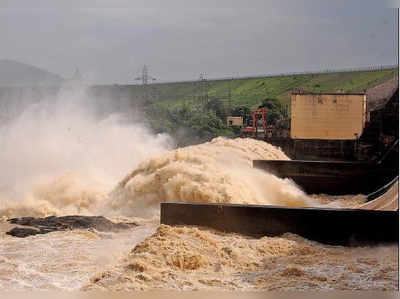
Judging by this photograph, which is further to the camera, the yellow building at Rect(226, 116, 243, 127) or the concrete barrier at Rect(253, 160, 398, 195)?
the concrete barrier at Rect(253, 160, 398, 195)

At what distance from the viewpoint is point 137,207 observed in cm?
661

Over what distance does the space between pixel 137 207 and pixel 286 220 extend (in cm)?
149

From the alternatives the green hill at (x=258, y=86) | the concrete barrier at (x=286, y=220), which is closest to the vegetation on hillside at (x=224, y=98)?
the green hill at (x=258, y=86)

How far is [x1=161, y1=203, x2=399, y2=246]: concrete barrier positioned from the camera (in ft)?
→ 19.1

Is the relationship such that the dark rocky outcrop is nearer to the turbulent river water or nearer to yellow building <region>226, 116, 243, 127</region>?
the turbulent river water

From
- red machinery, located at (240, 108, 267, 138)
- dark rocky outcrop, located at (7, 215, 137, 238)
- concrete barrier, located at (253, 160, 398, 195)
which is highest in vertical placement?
red machinery, located at (240, 108, 267, 138)

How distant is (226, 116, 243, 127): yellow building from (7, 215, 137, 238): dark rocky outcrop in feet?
4.18

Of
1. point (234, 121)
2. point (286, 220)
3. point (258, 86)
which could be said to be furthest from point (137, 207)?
point (258, 86)

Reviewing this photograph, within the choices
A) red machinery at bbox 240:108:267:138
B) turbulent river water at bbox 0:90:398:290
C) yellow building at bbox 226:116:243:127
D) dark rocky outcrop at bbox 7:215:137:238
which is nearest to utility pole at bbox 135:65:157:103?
turbulent river water at bbox 0:90:398:290

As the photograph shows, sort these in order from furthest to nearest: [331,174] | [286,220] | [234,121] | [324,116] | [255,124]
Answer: [331,174]
[324,116]
[255,124]
[234,121]
[286,220]

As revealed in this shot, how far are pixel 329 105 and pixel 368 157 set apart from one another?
57.7 inches

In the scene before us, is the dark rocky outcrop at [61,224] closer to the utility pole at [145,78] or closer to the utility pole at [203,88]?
the utility pole at [145,78]

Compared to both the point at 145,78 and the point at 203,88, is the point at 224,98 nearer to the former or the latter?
the point at 203,88

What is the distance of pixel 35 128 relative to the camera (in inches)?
242
